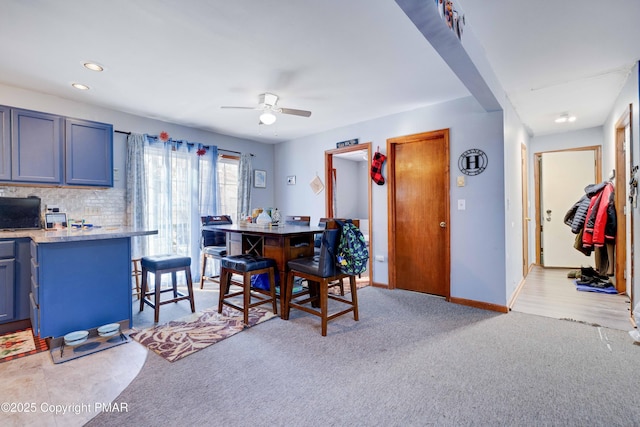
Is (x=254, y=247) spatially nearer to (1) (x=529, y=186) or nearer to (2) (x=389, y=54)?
(2) (x=389, y=54)

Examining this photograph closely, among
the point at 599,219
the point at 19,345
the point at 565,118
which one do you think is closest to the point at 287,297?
the point at 19,345

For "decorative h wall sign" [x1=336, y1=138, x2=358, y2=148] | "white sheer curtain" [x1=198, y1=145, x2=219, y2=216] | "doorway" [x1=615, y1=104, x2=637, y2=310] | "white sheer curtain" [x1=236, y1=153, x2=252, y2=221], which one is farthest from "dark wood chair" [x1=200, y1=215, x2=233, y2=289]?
"doorway" [x1=615, y1=104, x2=637, y2=310]

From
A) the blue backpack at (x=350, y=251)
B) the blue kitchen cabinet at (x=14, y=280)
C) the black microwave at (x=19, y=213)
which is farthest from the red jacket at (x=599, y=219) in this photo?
the black microwave at (x=19, y=213)

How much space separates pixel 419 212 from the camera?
3.93m

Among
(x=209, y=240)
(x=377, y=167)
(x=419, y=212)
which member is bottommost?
(x=209, y=240)

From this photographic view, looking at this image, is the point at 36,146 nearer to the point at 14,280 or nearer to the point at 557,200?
the point at 14,280

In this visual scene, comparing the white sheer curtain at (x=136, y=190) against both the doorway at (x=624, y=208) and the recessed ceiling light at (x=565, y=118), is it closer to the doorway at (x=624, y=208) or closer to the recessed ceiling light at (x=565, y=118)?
the doorway at (x=624, y=208)

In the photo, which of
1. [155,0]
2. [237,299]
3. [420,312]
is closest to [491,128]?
[420,312]

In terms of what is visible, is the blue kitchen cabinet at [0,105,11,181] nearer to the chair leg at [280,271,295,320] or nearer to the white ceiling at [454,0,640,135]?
the chair leg at [280,271,295,320]

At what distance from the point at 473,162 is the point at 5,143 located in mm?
4870

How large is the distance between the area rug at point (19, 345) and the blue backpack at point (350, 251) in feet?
8.29

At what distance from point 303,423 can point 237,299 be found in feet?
7.62

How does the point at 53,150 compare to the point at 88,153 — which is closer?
the point at 53,150

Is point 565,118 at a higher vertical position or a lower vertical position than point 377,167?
higher
